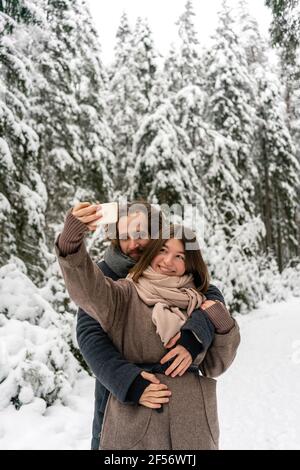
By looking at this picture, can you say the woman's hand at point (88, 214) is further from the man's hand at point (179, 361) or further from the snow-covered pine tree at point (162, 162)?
the snow-covered pine tree at point (162, 162)

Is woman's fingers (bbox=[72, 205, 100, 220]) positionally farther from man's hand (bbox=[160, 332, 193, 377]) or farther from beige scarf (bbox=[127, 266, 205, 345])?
man's hand (bbox=[160, 332, 193, 377])

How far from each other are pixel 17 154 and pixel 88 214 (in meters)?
8.26

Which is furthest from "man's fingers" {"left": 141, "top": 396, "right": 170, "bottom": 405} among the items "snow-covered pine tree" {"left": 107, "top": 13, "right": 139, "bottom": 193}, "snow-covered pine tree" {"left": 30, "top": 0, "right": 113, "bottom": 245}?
Answer: "snow-covered pine tree" {"left": 107, "top": 13, "right": 139, "bottom": 193}

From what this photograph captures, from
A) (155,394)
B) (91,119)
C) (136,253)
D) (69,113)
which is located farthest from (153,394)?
(91,119)

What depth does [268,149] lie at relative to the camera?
25391mm

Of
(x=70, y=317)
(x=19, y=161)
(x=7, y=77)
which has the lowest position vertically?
(x=70, y=317)

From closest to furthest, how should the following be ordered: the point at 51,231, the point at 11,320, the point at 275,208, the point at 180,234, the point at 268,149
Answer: the point at 180,234 < the point at 11,320 < the point at 51,231 < the point at 268,149 < the point at 275,208

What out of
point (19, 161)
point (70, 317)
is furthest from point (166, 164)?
point (70, 317)

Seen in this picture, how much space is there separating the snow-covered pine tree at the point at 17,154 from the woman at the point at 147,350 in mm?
6715

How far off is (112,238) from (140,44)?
686 inches

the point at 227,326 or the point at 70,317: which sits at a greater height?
the point at 227,326

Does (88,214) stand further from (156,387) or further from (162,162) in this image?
(162,162)

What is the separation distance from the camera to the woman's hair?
6.70 ft

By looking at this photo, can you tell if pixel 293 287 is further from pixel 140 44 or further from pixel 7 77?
pixel 7 77
